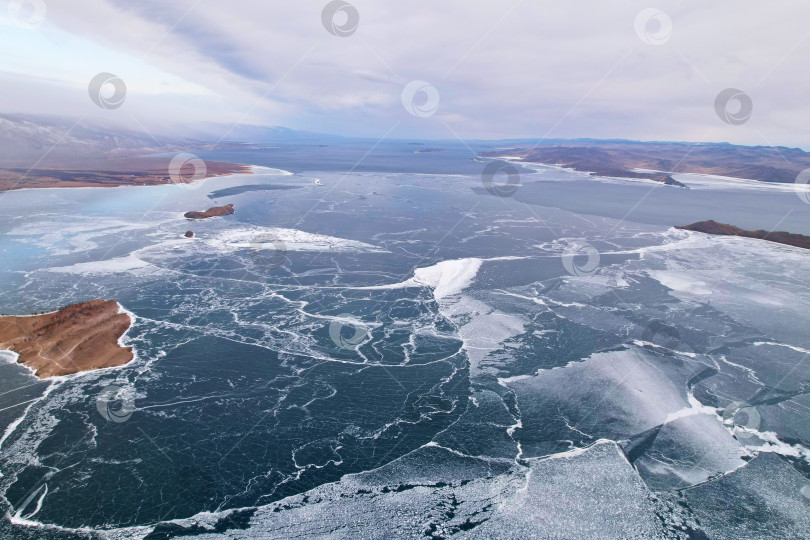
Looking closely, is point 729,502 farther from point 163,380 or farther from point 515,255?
point 515,255

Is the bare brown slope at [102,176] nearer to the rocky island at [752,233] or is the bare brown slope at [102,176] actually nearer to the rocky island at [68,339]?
the rocky island at [68,339]

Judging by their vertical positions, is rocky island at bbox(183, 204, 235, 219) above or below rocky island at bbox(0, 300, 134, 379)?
above

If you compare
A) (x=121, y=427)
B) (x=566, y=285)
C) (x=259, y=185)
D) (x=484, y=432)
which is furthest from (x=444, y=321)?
(x=259, y=185)

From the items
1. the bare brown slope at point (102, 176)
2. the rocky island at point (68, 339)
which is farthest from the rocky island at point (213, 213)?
the bare brown slope at point (102, 176)

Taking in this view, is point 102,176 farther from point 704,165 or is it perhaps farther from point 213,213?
point 704,165

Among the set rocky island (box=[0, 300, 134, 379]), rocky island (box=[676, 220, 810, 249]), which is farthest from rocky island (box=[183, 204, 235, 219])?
rocky island (box=[676, 220, 810, 249])

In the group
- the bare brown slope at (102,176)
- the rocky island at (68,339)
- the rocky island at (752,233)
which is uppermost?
the bare brown slope at (102,176)

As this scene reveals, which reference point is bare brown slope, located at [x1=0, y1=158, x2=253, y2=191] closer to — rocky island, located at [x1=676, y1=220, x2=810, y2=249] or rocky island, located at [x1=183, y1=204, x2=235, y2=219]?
rocky island, located at [x1=183, y1=204, x2=235, y2=219]

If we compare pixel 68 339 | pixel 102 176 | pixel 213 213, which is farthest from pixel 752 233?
pixel 102 176
